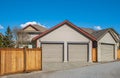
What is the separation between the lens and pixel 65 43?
2694 centimetres

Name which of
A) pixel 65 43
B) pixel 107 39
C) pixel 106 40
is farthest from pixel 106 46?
pixel 65 43

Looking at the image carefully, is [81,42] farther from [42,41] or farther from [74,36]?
[42,41]

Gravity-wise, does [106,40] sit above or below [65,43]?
above

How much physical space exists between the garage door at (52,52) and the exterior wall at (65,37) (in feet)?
1.90

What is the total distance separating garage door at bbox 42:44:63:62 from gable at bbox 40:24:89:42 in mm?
893

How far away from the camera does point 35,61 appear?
16609mm

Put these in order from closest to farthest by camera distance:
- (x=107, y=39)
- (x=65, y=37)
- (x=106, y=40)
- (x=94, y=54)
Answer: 1. (x=65, y=37)
2. (x=94, y=54)
3. (x=106, y=40)
4. (x=107, y=39)

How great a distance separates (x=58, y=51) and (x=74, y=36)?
2.84 m

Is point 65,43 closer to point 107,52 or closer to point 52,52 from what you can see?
point 52,52

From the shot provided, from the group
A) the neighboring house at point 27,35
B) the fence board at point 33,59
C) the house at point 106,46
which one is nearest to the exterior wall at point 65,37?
the house at point 106,46

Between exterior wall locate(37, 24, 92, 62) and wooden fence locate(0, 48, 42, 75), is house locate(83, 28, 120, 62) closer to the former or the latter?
exterior wall locate(37, 24, 92, 62)

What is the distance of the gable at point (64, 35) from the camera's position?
26.8 m

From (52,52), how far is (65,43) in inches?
79.4

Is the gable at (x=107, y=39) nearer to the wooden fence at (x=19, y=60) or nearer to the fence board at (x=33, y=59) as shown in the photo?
the fence board at (x=33, y=59)
